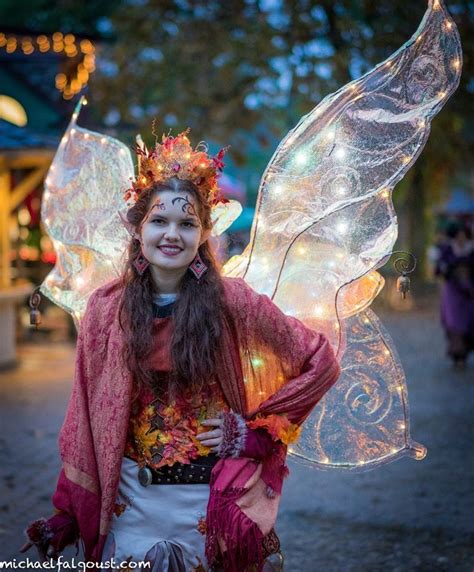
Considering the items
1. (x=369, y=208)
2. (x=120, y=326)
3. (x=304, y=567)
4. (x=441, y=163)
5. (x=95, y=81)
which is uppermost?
(x=95, y=81)

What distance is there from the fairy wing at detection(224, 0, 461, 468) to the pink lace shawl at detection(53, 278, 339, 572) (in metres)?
0.43

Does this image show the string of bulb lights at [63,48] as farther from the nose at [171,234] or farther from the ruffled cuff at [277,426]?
the ruffled cuff at [277,426]

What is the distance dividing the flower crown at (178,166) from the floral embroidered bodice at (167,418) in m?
0.50

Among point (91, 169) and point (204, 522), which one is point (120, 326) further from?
point (91, 169)

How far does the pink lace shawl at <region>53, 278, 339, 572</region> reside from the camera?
3051 mm

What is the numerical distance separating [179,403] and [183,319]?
28cm

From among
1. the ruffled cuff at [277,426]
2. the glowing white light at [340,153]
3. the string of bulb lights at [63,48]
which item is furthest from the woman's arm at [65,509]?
the string of bulb lights at [63,48]

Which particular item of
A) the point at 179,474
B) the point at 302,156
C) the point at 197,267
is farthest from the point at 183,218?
the point at 179,474

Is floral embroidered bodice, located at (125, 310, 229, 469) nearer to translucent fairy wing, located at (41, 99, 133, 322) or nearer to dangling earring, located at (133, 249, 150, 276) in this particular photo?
dangling earring, located at (133, 249, 150, 276)

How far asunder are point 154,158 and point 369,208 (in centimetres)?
91

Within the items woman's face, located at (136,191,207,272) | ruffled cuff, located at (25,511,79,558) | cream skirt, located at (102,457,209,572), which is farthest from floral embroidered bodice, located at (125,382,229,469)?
woman's face, located at (136,191,207,272)

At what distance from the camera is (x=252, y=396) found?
3209 millimetres

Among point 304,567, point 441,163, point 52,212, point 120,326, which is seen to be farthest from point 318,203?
point 441,163

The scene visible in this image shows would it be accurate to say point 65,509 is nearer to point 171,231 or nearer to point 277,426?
point 277,426
